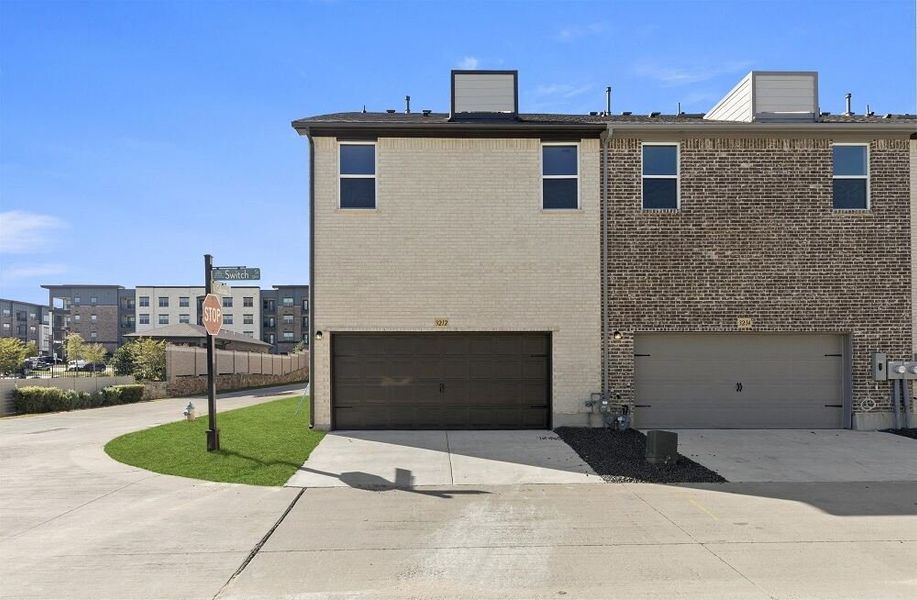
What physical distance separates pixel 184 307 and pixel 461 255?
87588 mm

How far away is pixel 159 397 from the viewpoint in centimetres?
2942

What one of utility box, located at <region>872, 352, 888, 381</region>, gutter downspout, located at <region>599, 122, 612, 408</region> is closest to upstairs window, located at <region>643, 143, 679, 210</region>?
gutter downspout, located at <region>599, 122, 612, 408</region>

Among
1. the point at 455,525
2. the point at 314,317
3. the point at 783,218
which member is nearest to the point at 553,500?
the point at 455,525

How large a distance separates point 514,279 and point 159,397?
23430 mm

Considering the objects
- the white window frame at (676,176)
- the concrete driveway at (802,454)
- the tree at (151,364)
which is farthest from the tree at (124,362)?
the concrete driveway at (802,454)

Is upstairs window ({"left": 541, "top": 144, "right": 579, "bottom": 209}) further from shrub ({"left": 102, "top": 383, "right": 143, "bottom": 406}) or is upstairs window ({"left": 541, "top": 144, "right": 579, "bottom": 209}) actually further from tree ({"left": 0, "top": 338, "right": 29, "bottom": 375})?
tree ({"left": 0, "top": 338, "right": 29, "bottom": 375})

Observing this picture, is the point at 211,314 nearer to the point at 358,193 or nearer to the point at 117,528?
the point at 358,193

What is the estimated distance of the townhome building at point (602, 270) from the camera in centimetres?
1359

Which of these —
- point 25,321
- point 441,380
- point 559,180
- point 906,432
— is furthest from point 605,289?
point 25,321

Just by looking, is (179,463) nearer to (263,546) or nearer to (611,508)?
(263,546)

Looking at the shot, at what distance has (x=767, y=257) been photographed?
44.9 ft

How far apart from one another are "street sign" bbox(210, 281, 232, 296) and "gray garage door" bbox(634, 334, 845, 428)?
9294 mm

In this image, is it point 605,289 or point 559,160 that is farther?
point 559,160

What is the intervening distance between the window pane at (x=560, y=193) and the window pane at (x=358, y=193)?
162 inches
